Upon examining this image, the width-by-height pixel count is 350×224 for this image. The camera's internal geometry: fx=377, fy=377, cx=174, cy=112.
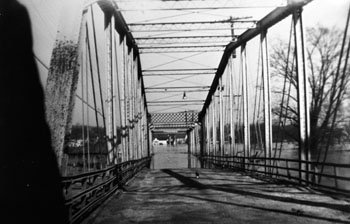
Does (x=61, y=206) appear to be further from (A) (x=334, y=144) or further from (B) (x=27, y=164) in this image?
(A) (x=334, y=144)

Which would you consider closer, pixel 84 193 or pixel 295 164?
pixel 84 193

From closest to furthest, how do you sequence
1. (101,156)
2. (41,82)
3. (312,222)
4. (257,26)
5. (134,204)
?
(41,82)
(312,222)
(134,204)
(101,156)
(257,26)

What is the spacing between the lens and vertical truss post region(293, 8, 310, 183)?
1119cm

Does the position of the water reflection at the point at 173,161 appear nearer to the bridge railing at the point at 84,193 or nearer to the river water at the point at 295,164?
the river water at the point at 295,164

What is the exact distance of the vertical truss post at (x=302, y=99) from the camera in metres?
11.2

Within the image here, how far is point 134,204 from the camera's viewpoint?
8.51m

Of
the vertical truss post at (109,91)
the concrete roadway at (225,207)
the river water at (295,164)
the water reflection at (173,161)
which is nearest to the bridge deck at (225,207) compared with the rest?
the concrete roadway at (225,207)

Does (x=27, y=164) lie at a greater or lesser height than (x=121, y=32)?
lesser

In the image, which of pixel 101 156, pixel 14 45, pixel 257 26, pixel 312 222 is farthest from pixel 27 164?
pixel 257 26

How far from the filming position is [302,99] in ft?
37.6

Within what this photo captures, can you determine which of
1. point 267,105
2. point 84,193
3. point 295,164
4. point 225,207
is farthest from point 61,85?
point 295,164

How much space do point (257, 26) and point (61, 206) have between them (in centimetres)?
1402

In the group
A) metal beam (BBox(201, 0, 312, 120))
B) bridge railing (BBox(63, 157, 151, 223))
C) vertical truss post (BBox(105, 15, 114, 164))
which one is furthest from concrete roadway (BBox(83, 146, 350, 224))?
metal beam (BBox(201, 0, 312, 120))

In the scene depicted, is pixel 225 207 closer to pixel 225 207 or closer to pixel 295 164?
pixel 225 207
